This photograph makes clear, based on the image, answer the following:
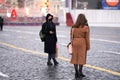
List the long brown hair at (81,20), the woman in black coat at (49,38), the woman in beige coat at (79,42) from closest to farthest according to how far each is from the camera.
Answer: the long brown hair at (81,20) → the woman in beige coat at (79,42) → the woman in black coat at (49,38)

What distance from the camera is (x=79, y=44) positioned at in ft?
34.7

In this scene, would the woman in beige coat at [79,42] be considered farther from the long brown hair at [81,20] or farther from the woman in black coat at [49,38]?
the woman in black coat at [49,38]

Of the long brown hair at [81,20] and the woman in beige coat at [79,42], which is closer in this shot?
the long brown hair at [81,20]

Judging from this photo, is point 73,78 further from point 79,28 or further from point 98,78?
point 79,28

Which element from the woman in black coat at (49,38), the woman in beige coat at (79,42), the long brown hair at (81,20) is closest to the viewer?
the long brown hair at (81,20)

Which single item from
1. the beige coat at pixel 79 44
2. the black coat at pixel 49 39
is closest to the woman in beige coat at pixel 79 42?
the beige coat at pixel 79 44

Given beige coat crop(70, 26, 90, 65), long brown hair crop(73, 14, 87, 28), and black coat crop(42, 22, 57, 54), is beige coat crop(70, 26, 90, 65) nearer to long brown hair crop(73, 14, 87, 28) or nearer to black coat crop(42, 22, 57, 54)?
long brown hair crop(73, 14, 87, 28)

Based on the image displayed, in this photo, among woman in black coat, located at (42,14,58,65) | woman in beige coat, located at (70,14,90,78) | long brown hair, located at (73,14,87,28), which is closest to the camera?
long brown hair, located at (73,14,87,28)

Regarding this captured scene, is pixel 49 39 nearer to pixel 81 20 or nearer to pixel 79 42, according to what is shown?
pixel 79 42

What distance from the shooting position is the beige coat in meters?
10.5

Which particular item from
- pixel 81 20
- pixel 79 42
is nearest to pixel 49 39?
pixel 79 42

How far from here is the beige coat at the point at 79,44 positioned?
10.5 m

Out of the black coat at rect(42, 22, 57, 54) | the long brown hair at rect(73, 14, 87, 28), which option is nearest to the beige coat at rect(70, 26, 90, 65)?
the long brown hair at rect(73, 14, 87, 28)

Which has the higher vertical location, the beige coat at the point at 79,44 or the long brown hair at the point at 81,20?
the long brown hair at the point at 81,20
